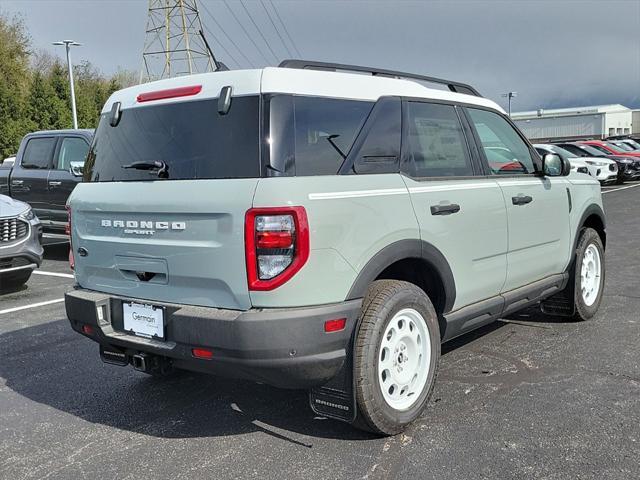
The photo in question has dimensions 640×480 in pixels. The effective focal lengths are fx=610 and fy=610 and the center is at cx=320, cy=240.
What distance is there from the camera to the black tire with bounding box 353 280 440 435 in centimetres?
306

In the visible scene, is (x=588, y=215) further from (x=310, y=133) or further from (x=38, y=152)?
(x=38, y=152)

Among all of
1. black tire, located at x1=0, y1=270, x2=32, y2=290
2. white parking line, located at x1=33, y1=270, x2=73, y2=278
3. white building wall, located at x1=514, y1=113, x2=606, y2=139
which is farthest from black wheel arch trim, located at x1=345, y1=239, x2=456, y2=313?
white building wall, located at x1=514, y1=113, x2=606, y2=139

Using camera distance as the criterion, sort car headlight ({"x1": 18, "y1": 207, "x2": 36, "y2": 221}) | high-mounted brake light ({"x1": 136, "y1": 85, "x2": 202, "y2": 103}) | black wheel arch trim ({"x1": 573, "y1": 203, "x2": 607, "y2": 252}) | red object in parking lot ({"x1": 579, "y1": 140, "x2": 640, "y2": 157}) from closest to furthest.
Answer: high-mounted brake light ({"x1": 136, "y1": 85, "x2": 202, "y2": 103}) < black wheel arch trim ({"x1": 573, "y1": 203, "x2": 607, "y2": 252}) < car headlight ({"x1": 18, "y1": 207, "x2": 36, "y2": 221}) < red object in parking lot ({"x1": 579, "y1": 140, "x2": 640, "y2": 157})

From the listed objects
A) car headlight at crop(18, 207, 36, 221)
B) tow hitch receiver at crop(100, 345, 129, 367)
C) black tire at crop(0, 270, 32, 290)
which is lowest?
black tire at crop(0, 270, 32, 290)

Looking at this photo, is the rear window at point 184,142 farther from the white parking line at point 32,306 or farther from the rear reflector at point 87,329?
the white parking line at point 32,306

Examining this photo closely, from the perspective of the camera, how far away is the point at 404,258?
10.9ft

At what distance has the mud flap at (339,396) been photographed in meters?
3.04

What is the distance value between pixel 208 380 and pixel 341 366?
1647 millimetres

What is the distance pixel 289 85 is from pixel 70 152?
300 inches

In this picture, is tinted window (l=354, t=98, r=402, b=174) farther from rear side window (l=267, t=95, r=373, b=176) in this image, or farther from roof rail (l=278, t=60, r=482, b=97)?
roof rail (l=278, t=60, r=482, b=97)

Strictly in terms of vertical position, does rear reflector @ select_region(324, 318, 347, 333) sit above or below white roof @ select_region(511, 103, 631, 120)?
below

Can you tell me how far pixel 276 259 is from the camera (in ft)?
9.22

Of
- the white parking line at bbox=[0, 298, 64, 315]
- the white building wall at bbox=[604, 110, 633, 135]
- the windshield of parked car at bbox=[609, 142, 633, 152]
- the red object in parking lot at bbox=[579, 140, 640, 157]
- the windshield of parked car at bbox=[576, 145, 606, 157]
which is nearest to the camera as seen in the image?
the white parking line at bbox=[0, 298, 64, 315]

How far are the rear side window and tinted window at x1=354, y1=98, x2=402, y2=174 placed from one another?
8 cm
